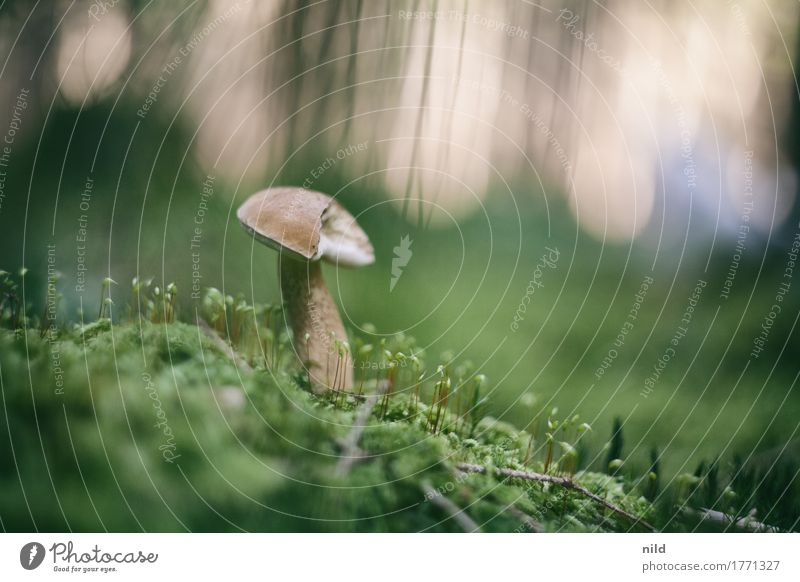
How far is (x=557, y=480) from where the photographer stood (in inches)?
33.2

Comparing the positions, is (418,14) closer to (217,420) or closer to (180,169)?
(180,169)

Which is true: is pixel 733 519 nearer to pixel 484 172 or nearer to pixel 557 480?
pixel 557 480

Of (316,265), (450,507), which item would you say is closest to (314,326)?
(316,265)

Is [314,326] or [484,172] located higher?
[484,172]

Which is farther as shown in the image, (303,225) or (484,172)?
(484,172)

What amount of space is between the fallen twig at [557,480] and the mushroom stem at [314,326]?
7.1 inches

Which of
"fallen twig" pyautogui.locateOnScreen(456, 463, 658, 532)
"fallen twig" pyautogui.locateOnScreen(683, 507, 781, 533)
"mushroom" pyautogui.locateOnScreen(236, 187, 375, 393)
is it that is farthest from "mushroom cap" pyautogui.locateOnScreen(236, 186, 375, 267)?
"fallen twig" pyautogui.locateOnScreen(683, 507, 781, 533)

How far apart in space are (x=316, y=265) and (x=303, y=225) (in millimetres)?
72

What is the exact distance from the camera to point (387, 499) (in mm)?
822

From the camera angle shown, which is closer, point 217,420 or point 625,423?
point 217,420

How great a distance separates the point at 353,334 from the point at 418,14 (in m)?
0.44

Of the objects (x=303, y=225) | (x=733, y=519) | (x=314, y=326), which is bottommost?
(x=733, y=519)

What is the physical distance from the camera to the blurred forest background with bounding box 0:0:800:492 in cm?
85

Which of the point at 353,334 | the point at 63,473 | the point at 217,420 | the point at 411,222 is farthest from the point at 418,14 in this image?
the point at 63,473
